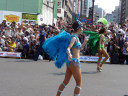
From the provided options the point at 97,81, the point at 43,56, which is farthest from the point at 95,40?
the point at 43,56

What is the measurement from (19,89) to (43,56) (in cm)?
942

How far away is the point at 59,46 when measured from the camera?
577cm

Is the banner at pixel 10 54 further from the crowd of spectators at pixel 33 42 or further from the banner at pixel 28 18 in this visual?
the banner at pixel 28 18

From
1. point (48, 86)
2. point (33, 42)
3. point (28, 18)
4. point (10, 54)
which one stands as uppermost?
point (28, 18)

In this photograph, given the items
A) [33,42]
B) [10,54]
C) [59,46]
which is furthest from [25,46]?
[59,46]

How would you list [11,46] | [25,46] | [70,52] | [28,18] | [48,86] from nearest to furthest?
[70,52] < [48,86] < [25,46] < [11,46] < [28,18]

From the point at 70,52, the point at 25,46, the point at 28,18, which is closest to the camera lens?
the point at 70,52

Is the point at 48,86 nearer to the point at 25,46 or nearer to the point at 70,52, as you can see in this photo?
the point at 70,52

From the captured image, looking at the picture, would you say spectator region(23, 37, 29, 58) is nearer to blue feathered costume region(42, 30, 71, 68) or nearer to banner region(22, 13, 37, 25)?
blue feathered costume region(42, 30, 71, 68)

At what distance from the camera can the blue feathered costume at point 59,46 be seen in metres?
5.71

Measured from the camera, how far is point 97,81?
29.8 feet

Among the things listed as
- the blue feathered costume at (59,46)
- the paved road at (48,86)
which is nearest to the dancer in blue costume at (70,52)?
the blue feathered costume at (59,46)

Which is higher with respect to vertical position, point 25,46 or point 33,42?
point 33,42

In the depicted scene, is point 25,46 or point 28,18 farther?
point 28,18
